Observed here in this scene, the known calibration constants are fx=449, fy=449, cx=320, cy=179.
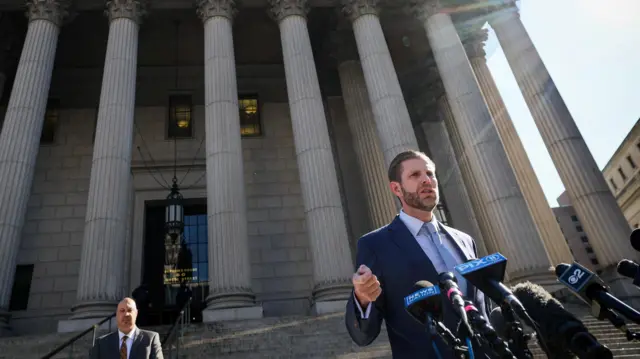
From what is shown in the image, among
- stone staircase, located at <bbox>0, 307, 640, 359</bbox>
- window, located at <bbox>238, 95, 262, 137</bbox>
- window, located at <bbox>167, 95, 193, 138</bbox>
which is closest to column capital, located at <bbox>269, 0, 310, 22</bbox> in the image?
window, located at <bbox>238, 95, 262, 137</bbox>

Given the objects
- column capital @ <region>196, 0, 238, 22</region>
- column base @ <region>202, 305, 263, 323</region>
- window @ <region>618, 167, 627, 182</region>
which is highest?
column capital @ <region>196, 0, 238, 22</region>

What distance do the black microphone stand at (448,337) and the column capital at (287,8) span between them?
16.6 metres

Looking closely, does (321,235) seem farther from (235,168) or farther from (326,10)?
(326,10)

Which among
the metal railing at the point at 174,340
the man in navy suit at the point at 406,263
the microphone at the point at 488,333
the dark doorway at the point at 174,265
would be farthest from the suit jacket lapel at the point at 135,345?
the dark doorway at the point at 174,265

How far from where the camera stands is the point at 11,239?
12594 mm

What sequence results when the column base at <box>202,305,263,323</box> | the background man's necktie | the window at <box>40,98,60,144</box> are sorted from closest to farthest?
the background man's necktie
the column base at <box>202,305,263,323</box>
the window at <box>40,98,60,144</box>

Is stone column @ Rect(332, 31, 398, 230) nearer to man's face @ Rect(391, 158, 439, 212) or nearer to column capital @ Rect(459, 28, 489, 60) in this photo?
column capital @ Rect(459, 28, 489, 60)

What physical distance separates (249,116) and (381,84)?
8.31 metres

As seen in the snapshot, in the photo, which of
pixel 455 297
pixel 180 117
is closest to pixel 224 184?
pixel 180 117

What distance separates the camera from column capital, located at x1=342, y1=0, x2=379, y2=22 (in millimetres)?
17547

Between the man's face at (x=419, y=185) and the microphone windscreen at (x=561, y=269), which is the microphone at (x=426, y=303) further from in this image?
the man's face at (x=419, y=185)

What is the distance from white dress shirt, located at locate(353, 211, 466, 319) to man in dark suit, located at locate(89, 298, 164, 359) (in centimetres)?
358

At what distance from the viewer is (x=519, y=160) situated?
1881cm

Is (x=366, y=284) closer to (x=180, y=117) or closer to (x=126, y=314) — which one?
(x=126, y=314)
